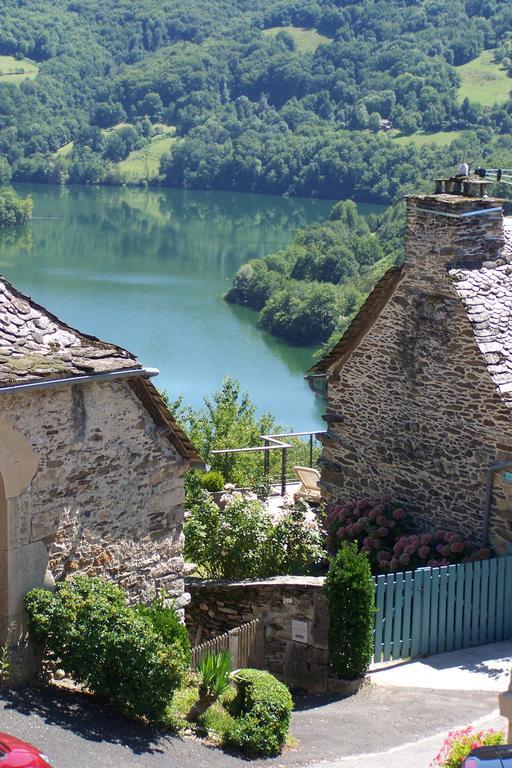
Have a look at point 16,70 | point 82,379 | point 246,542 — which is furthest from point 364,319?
point 16,70

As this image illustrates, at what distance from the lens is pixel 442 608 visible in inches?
525

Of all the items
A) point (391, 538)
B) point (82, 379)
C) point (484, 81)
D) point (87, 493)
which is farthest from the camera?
point (484, 81)

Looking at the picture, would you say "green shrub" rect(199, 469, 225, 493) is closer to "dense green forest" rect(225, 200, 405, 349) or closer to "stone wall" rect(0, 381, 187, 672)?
"stone wall" rect(0, 381, 187, 672)

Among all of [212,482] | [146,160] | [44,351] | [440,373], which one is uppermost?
[146,160]

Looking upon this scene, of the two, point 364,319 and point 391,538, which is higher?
point 364,319

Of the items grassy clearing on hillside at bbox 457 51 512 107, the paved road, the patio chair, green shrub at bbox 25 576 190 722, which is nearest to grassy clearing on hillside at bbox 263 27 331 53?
grassy clearing on hillside at bbox 457 51 512 107

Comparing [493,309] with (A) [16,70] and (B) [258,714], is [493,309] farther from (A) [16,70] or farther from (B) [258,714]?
(A) [16,70]

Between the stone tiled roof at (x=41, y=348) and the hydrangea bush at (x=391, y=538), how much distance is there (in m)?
4.55

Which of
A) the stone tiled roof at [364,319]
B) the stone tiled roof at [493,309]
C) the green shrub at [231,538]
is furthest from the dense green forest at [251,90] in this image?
the green shrub at [231,538]

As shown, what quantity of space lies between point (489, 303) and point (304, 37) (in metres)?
165

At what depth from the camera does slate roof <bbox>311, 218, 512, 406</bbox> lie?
14.8 metres

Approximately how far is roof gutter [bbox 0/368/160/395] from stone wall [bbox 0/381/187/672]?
133mm

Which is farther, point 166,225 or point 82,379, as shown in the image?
point 166,225

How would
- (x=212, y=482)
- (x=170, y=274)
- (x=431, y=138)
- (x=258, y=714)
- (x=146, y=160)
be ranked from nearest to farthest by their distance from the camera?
1. (x=258, y=714)
2. (x=212, y=482)
3. (x=170, y=274)
4. (x=431, y=138)
5. (x=146, y=160)
